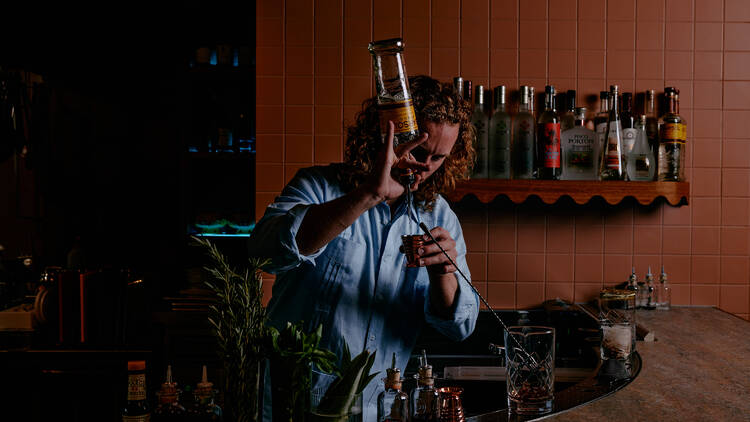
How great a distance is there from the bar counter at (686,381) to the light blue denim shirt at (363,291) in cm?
42

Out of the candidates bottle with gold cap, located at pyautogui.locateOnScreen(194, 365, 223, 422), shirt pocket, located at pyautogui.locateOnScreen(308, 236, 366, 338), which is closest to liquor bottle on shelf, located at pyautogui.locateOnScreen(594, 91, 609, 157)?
shirt pocket, located at pyautogui.locateOnScreen(308, 236, 366, 338)

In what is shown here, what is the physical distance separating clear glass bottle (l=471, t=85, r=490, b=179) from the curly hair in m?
0.55

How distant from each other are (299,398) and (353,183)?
797mm

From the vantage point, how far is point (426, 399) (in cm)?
92

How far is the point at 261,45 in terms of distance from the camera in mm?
2402

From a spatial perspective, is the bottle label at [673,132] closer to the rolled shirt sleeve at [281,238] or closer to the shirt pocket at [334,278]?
the shirt pocket at [334,278]

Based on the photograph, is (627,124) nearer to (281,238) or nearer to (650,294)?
(650,294)

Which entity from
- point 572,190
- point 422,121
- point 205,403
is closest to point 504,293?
point 572,190

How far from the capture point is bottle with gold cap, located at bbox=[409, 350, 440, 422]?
919 mm

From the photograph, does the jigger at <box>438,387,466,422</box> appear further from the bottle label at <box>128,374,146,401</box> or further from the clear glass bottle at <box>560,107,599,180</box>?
the clear glass bottle at <box>560,107,599,180</box>

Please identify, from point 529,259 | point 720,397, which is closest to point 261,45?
point 529,259

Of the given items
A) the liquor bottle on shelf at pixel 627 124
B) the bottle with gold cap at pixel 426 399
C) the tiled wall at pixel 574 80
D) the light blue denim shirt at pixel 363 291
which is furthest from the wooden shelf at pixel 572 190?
the bottle with gold cap at pixel 426 399

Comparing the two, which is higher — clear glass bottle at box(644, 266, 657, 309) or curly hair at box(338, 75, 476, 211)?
curly hair at box(338, 75, 476, 211)

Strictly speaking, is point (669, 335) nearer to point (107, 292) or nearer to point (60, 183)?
point (107, 292)
